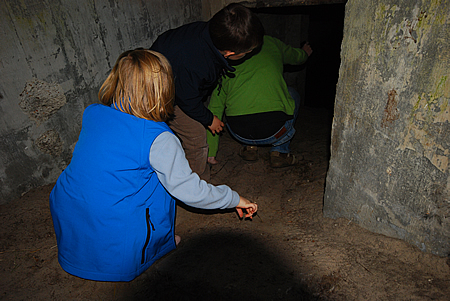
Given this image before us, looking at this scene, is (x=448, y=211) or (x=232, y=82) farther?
(x=232, y=82)

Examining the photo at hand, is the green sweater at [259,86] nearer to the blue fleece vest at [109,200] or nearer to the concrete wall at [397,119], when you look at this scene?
the concrete wall at [397,119]

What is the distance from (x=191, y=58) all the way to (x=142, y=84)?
2.75 feet

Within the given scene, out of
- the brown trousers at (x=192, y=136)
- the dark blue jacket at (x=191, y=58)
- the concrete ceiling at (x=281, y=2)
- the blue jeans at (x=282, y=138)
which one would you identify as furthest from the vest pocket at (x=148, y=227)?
the concrete ceiling at (x=281, y=2)

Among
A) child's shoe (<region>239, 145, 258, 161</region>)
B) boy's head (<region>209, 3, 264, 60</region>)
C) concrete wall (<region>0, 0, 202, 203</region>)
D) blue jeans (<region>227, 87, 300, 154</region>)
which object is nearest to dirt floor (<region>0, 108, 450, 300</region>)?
concrete wall (<region>0, 0, 202, 203</region>)

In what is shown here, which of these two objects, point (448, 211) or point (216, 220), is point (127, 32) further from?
point (448, 211)

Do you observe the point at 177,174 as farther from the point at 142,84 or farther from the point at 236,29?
the point at 236,29

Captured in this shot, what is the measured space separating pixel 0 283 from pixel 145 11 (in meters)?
2.51

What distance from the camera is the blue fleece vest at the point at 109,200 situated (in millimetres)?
1411

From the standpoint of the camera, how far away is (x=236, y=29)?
1972mm

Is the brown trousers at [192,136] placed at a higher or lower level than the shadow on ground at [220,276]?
higher

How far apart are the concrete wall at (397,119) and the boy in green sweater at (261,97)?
999 mm

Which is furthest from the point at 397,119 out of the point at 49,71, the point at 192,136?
the point at 49,71

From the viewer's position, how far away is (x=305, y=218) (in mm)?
2312

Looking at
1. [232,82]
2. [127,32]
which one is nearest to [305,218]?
[232,82]
